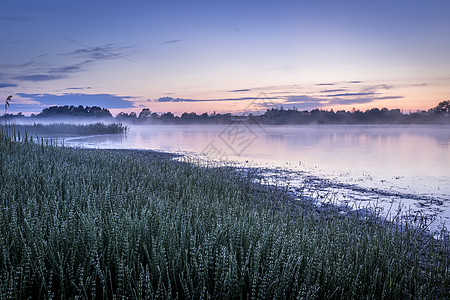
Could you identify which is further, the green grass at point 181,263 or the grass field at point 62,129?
the grass field at point 62,129

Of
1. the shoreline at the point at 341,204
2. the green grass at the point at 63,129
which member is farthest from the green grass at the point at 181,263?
the green grass at the point at 63,129

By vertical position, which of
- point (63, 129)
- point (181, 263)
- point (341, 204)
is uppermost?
point (63, 129)

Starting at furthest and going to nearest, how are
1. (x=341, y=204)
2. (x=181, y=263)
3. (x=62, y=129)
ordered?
(x=62, y=129) < (x=341, y=204) < (x=181, y=263)

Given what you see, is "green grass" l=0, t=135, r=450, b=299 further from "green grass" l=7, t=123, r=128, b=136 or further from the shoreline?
"green grass" l=7, t=123, r=128, b=136

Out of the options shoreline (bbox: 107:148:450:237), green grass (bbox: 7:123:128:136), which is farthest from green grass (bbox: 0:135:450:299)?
green grass (bbox: 7:123:128:136)

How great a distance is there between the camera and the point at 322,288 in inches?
130

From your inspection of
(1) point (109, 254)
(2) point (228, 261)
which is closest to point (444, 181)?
(2) point (228, 261)

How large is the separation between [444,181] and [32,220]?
1389 cm

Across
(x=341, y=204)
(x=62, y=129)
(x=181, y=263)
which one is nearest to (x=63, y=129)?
(x=62, y=129)

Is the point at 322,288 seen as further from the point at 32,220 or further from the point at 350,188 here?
the point at 350,188

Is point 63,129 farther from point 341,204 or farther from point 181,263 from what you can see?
point 181,263

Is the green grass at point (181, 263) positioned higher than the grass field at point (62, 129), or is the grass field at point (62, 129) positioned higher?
the grass field at point (62, 129)

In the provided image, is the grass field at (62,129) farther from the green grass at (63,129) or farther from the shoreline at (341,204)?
the shoreline at (341,204)

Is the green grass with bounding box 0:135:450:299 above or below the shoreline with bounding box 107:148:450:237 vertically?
above
